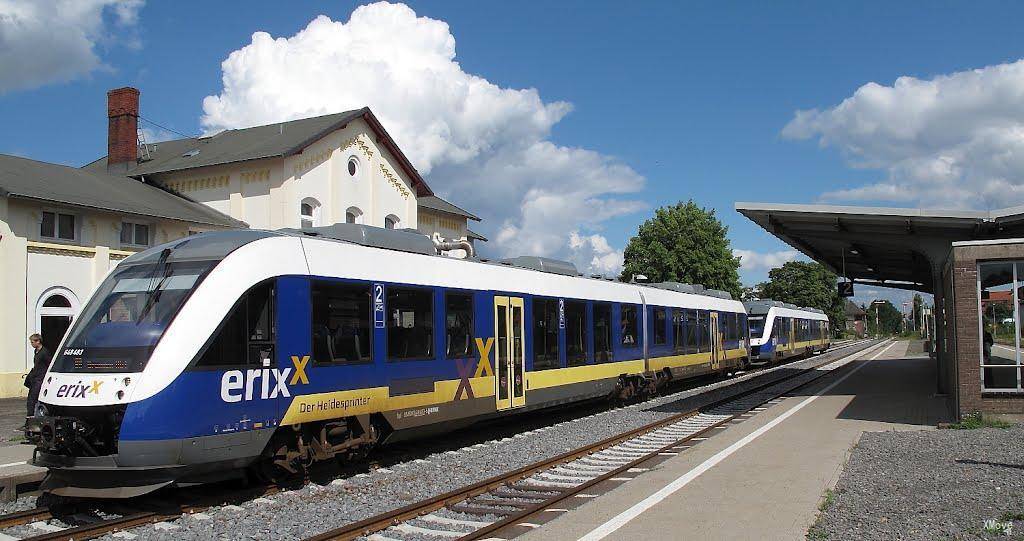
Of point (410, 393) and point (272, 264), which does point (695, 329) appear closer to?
point (410, 393)

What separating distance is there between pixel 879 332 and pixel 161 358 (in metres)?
163

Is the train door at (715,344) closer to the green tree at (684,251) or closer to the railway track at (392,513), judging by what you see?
the railway track at (392,513)

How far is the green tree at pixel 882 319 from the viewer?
153 meters

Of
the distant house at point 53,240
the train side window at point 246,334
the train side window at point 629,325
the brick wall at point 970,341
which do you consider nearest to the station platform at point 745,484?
the brick wall at point 970,341

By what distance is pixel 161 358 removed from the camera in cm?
774

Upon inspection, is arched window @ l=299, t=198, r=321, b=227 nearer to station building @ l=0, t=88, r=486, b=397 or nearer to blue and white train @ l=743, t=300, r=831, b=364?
station building @ l=0, t=88, r=486, b=397

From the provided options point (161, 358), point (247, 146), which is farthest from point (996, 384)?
point (247, 146)

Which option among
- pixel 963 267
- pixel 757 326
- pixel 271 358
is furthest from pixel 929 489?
pixel 757 326

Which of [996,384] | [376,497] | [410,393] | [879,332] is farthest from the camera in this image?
[879,332]

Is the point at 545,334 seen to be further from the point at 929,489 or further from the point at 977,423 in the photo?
the point at 977,423

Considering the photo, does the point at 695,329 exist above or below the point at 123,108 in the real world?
below

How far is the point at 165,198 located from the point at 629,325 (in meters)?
18.2

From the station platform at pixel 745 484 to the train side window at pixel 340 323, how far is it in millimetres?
3268

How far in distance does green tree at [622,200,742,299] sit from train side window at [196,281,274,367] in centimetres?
4924
